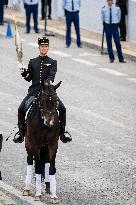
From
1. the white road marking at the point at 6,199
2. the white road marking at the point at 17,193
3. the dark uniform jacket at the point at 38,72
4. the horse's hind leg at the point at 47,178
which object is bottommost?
the white road marking at the point at 6,199

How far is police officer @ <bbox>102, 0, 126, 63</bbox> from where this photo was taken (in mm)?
31844

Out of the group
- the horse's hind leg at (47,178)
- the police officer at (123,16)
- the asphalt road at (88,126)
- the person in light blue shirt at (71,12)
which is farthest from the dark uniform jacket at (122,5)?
the horse's hind leg at (47,178)

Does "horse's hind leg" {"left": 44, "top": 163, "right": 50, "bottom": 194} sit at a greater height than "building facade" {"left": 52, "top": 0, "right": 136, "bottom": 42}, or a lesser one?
greater

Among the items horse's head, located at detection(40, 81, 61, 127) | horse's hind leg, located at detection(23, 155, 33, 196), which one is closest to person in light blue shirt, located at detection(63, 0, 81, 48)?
horse's hind leg, located at detection(23, 155, 33, 196)

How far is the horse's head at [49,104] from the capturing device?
1605 cm

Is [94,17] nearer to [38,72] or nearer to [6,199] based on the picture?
[38,72]

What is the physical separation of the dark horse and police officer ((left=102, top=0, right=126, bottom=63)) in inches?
586

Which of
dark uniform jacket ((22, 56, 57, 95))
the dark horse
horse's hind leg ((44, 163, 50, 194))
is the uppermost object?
dark uniform jacket ((22, 56, 57, 95))

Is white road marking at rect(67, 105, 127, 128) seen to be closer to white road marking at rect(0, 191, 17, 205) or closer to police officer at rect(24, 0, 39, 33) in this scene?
white road marking at rect(0, 191, 17, 205)

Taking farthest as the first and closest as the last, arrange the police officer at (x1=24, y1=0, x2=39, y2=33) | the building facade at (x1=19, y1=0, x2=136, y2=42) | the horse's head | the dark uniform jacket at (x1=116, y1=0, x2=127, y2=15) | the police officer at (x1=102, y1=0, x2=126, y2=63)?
1. the police officer at (x1=24, y1=0, x2=39, y2=33)
2. the building facade at (x1=19, y1=0, x2=136, y2=42)
3. the dark uniform jacket at (x1=116, y1=0, x2=127, y2=15)
4. the police officer at (x1=102, y1=0, x2=126, y2=63)
5. the horse's head

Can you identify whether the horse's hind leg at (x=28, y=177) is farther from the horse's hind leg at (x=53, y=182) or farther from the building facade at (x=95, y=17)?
the building facade at (x=95, y=17)

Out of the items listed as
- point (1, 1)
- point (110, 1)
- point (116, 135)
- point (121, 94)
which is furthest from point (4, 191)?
point (1, 1)

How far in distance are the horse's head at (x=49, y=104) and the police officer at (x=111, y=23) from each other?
15.6 m

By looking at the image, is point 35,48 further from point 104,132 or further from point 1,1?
point 104,132
